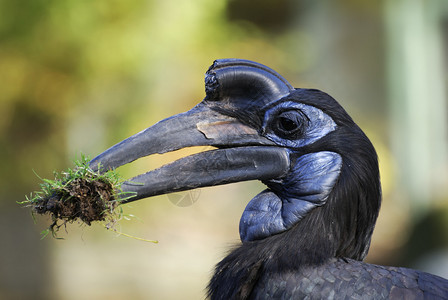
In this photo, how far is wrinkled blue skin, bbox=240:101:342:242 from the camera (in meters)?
2.89

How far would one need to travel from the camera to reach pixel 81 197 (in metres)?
2.67

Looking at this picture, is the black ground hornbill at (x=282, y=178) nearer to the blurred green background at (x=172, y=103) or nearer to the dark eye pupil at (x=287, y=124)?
the dark eye pupil at (x=287, y=124)

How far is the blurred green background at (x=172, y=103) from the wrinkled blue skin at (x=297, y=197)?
1.08 feet

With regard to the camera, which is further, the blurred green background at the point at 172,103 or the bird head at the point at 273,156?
the blurred green background at the point at 172,103

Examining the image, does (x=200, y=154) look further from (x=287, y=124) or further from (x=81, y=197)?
(x=81, y=197)

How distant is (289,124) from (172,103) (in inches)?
250

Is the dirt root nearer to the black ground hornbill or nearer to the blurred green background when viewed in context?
the black ground hornbill

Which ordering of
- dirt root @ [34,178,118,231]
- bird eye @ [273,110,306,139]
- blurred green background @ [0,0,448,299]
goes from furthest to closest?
blurred green background @ [0,0,448,299], bird eye @ [273,110,306,139], dirt root @ [34,178,118,231]

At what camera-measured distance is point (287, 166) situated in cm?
301

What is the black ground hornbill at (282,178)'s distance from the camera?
280 cm

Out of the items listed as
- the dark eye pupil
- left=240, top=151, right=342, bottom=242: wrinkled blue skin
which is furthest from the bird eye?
left=240, top=151, right=342, bottom=242: wrinkled blue skin

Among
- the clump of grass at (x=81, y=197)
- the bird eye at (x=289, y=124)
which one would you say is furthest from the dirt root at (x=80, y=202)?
the bird eye at (x=289, y=124)

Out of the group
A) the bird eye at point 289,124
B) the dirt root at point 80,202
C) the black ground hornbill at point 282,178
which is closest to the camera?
the dirt root at point 80,202

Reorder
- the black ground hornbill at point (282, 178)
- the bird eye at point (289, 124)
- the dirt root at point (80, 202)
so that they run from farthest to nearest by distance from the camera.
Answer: the bird eye at point (289, 124)
the black ground hornbill at point (282, 178)
the dirt root at point (80, 202)
